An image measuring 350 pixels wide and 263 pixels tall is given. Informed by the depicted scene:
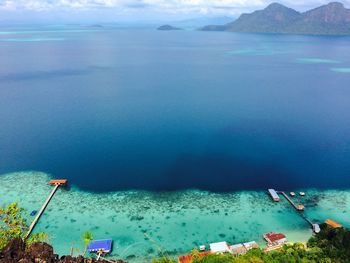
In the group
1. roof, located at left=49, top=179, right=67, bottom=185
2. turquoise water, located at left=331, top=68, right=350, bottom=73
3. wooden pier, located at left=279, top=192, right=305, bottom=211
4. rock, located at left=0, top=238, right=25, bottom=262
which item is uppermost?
turquoise water, located at left=331, top=68, right=350, bottom=73

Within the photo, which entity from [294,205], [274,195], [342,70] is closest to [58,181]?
[274,195]

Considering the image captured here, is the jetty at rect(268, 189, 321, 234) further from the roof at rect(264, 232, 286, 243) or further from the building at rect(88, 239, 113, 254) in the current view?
the building at rect(88, 239, 113, 254)

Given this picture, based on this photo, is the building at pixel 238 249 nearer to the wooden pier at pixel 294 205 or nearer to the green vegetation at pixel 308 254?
the green vegetation at pixel 308 254

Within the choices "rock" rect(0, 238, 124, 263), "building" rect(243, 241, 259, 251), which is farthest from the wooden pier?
"rock" rect(0, 238, 124, 263)

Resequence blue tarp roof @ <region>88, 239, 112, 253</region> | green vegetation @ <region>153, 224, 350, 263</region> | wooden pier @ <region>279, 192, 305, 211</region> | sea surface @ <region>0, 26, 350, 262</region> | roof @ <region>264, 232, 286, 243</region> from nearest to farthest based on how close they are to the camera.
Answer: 1. green vegetation @ <region>153, 224, 350, 263</region>
2. blue tarp roof @ <region>88, 239, 112, 253</region>
3. roof @ <region>264, 232, 286, 243</region>
4. sea surface @ <region>0, 26, 350, 262</region>
5. wooden pier @ <region>279, 192, 305, 211</region>

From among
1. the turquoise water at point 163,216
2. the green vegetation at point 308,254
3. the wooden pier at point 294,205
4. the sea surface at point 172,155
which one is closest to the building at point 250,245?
the turquoise water at point 163,216

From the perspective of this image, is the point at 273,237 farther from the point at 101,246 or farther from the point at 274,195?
the point at 101,246

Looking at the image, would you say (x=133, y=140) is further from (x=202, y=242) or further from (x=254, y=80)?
(x=254, y=80)
